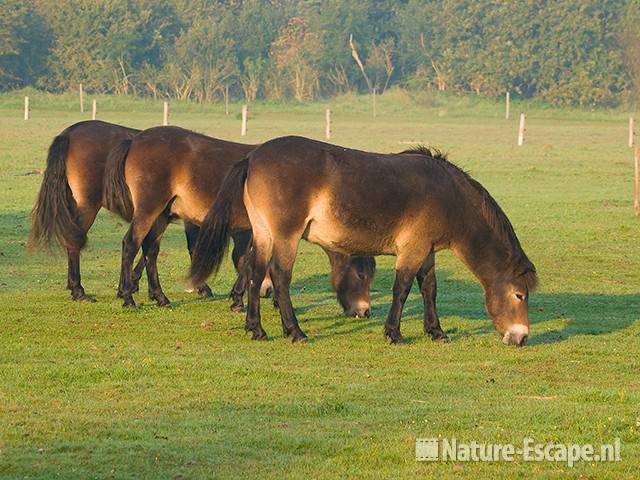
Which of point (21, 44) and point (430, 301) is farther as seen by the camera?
point (21, 44)

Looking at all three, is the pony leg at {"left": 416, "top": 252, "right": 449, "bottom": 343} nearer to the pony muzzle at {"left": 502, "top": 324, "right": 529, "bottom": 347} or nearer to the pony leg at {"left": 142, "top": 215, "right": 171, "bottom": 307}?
the pony muzzle at {"left": 502, "top": 324, "right": 529, "bottom": 347}

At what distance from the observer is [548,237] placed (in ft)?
66.8

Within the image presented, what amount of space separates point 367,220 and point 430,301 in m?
1.06

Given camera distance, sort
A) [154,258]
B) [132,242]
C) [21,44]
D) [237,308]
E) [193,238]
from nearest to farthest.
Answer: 1. [132,242]
2. [237,308]
3. [154,258]
4. [193,238]
5. [21,44]

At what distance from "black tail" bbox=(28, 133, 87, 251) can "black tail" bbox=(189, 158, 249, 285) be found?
2295mm

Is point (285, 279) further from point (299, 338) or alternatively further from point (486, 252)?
point (486, 252)

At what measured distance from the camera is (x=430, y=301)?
11.6m

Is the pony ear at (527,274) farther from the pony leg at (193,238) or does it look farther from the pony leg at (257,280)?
the pony leg at (193,238)

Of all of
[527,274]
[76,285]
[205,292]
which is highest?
[527,274]

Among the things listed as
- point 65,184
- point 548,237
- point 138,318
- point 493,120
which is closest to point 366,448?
point 138,318

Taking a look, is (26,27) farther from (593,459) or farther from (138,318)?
(593,459)

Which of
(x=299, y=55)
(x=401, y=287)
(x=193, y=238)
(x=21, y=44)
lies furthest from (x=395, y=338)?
(x=299, y=55)

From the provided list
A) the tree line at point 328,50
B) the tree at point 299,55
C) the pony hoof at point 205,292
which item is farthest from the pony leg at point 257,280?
the tree at point 299,55

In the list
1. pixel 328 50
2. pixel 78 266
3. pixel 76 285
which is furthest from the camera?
pixel 328 50
